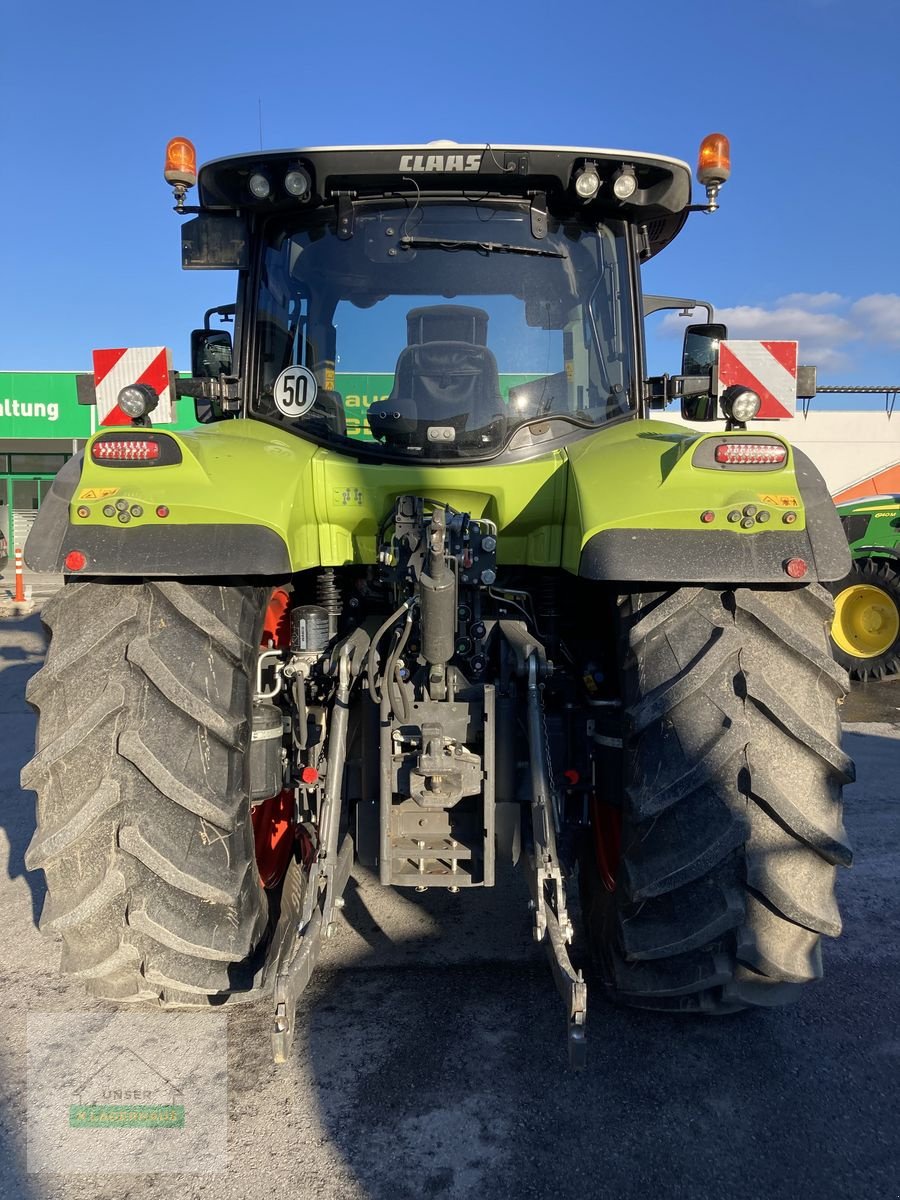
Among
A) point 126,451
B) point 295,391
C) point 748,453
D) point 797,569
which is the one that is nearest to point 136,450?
point 126,451

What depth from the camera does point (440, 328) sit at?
Answer: 9.62 feet

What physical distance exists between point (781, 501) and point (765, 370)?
3.92 ft

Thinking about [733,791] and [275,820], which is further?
[275,820]

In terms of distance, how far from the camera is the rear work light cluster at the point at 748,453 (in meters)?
2.27

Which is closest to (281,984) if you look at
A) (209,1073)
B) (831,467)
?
(209,1073)

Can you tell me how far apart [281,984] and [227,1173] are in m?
0.50

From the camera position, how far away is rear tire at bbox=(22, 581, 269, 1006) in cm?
220

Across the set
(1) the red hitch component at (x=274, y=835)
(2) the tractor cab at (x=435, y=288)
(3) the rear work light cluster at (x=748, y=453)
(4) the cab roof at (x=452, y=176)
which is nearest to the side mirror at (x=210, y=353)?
(2) the tractor cab at (x=435, y=288)

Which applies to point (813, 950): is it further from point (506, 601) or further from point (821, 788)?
point (506, 601)

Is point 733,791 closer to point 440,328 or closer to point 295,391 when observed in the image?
point 440,328

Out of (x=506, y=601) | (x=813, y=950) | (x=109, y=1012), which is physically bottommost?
(x=109, y=1012)

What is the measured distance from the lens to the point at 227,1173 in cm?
198

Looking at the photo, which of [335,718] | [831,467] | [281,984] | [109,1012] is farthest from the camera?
[831,467]

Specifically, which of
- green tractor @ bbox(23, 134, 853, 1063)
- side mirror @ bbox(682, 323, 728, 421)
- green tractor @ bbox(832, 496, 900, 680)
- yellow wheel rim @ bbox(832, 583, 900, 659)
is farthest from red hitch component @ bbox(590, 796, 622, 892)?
yellow wheel rim @ bbox(832, 583, 900, 659)
